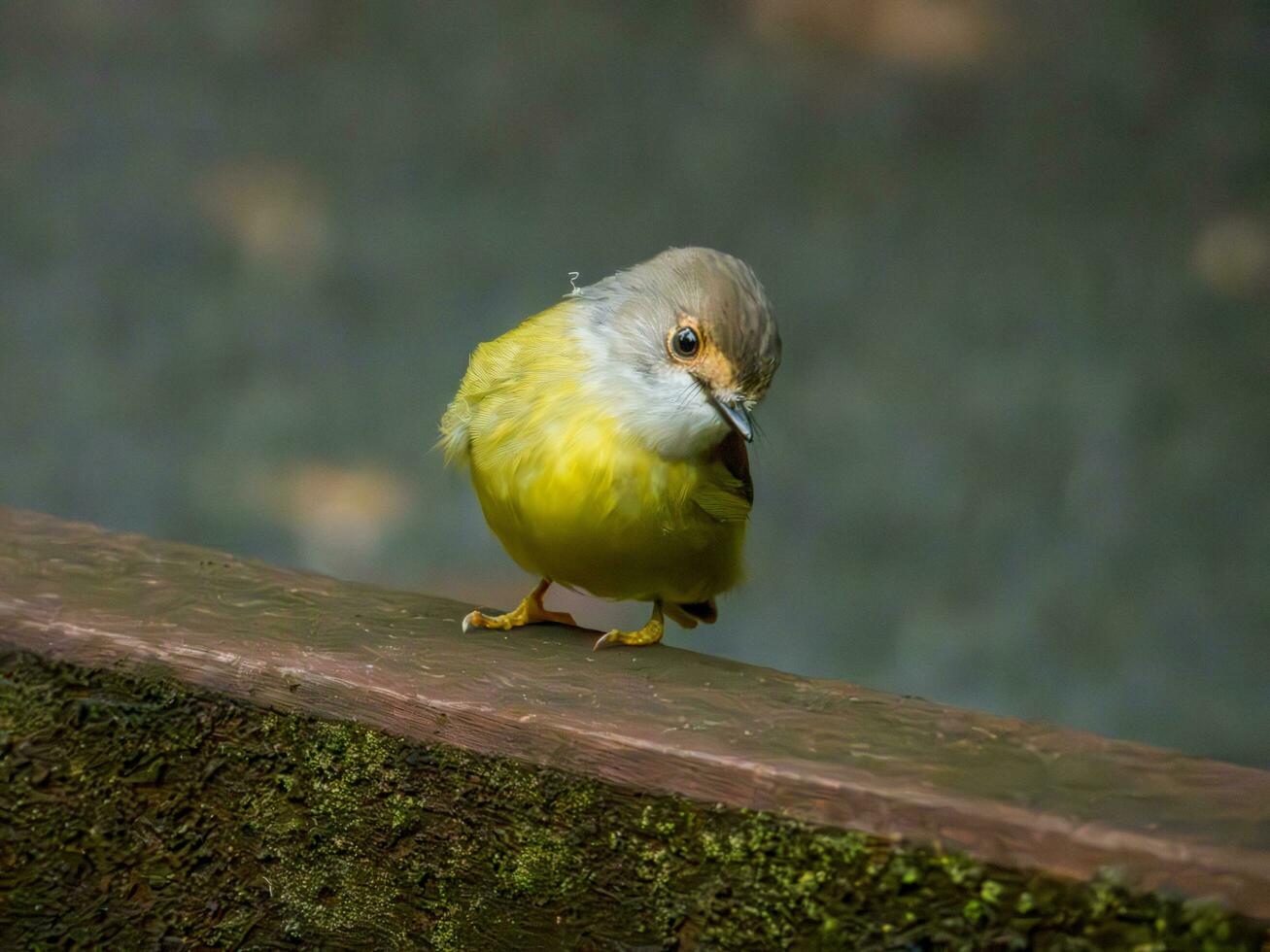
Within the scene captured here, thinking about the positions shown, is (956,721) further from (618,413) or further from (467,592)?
(467,592)

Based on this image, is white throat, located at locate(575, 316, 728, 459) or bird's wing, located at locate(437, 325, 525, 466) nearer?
white throat, located at locate(575, 316, 728, 459)

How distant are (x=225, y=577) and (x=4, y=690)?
478mm

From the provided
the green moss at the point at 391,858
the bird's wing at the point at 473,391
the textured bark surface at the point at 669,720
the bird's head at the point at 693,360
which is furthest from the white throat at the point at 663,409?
the green moss at the point at 391,858

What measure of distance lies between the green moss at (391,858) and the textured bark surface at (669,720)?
30 mm

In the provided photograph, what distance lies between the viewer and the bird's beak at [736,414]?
221 centimetres

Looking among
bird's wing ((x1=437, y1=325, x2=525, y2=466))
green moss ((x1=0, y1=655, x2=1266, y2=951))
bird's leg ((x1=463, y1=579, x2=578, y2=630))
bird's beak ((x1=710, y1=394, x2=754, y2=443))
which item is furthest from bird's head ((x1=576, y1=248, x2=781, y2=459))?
green moss ((x1=0, y1=655, x2=1266, y2=951))

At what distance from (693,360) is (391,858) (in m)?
0.96

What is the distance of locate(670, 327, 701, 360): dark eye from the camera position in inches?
89.7

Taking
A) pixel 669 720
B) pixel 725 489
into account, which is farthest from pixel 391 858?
pixel 725 489

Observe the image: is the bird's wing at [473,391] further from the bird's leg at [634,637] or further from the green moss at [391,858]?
the green moss at [391,858]

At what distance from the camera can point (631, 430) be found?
2258 mm

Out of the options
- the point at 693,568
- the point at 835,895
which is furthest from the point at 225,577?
the point at 835,895

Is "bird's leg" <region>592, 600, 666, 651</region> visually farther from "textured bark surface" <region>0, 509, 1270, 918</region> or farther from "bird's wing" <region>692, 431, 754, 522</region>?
"bird's wing" <region>692, 431, 754, 522</region>

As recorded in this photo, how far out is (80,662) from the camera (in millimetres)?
1949
